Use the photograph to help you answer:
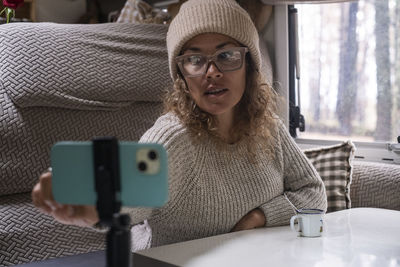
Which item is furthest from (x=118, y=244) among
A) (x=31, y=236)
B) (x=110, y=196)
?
(x=31, y=236)

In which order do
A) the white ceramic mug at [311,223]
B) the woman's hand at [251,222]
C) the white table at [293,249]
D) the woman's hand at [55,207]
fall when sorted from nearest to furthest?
the woman's hand at [55,207] → the white table at [293,249] → the white ceramic mug at [311,223] → the woman's hand at [251,222]

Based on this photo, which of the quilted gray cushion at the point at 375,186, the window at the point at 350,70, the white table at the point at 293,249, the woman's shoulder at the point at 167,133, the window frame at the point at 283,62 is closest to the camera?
the white table at the point at 293,249

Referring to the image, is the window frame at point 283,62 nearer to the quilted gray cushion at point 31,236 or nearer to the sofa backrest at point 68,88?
the sofa backrest at point 68,88

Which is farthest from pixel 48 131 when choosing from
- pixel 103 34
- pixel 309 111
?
pixel 309 111

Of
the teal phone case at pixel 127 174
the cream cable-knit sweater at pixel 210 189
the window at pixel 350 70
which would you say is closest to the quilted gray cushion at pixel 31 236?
the cream cable-knit sweater at pixel 210 189

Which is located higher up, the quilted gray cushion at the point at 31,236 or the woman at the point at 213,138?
the woman at the point at 213,138

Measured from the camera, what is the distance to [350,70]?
2365 millimetres

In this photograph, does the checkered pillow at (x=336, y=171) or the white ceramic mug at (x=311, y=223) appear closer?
the white ceramic mug at (x=311, y=223)

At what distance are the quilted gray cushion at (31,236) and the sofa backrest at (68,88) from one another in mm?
64

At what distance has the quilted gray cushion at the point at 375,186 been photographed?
1950mm

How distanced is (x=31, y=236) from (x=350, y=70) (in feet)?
4.89

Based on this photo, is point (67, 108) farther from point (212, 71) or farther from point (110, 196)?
point (110, 196)

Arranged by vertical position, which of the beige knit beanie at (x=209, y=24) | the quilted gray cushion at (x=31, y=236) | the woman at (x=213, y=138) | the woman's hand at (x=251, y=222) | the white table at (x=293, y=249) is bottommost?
the quilted gray cushion at (x=31, y=236)

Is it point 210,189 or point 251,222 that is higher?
point 210,189
